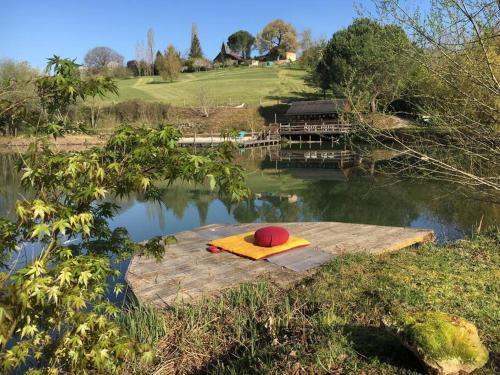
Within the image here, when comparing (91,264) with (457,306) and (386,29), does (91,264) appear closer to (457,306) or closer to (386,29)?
(457,306)

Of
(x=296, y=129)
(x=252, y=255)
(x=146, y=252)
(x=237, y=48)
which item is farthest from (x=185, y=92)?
(x=146, y=252)

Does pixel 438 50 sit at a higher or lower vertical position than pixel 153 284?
higher

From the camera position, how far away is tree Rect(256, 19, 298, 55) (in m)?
85.6

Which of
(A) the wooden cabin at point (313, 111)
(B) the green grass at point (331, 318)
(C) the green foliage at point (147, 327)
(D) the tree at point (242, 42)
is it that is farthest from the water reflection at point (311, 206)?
(D) the tree at point (242, 42)

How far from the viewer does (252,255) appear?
8648 millimetres

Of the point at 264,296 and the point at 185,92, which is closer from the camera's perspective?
the point at 264,296

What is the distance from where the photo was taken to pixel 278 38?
288ft

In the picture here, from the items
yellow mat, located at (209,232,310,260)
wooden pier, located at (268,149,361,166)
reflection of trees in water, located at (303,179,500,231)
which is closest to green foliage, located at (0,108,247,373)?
yellow mat, located at (209,232,310,260)

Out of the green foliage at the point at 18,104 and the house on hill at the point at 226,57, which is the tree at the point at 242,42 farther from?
the green foliage at the point at 18,104

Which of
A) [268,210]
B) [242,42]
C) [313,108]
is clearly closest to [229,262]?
[268,210]

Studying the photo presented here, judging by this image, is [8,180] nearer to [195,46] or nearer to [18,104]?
[18,104]

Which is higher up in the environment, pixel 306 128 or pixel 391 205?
pixel 306 128

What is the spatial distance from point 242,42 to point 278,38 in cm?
726

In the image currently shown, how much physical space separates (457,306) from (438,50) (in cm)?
326
